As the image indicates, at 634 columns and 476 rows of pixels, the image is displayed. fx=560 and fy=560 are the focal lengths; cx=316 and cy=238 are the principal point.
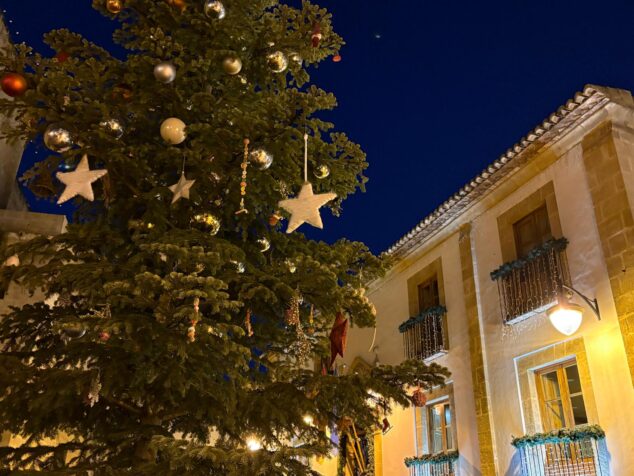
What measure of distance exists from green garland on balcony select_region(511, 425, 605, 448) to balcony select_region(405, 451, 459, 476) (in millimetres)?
1704

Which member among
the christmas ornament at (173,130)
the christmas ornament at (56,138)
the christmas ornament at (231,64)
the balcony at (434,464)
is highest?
the christmas ornament at (231,64)

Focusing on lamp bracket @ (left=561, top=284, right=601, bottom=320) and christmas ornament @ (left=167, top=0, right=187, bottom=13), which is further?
lamp bracket @ (left=561, top=284, right=601, bottom=320)

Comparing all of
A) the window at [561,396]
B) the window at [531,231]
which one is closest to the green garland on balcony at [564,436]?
the window at [561,396]

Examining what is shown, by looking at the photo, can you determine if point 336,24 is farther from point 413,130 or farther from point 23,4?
point 23,4

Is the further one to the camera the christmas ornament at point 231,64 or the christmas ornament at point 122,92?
the christmas ornament at point 231,64

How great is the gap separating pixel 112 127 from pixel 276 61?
1.70 meters

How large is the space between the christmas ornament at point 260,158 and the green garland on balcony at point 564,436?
5730 mm

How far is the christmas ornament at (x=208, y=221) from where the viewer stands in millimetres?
4719

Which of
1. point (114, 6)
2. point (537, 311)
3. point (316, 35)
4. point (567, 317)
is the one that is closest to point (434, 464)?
point (537, 311)

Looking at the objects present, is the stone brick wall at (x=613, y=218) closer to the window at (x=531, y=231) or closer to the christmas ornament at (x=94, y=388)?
the window at (x=531, y=231)

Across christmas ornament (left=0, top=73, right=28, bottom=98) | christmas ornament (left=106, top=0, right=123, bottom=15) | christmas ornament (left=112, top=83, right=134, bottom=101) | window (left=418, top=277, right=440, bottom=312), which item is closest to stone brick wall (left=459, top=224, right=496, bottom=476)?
window (left=418, top=277, right=440, bottom=312)

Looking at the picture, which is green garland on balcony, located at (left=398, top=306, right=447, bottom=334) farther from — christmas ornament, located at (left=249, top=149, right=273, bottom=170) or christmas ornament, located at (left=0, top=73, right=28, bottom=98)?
christmas ornament, located at (left=0, top=73, right=28, bottom=98)

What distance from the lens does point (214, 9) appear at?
508 centimetres

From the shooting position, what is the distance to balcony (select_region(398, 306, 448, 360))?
10.8m
